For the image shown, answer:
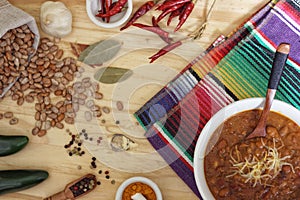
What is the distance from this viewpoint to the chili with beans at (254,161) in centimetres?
232

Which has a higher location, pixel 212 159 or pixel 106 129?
pixel 106 129

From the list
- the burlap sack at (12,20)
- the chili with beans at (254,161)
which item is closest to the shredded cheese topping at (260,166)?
the chili with beans at (254,161)

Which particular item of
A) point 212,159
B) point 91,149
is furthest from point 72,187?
point 212,159

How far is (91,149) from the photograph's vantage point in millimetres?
2559

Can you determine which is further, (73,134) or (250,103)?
(73,134)

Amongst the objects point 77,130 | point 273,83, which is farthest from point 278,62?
point 77,130

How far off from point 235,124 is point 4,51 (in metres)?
1.12

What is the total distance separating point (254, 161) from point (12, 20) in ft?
4.12

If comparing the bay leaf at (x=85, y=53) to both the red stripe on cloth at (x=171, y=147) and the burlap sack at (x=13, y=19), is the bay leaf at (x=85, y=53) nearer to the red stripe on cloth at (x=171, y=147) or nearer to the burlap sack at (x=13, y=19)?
the burlap sack at (x=13, y=19)

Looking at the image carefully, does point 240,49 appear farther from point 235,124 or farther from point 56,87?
point 56,87

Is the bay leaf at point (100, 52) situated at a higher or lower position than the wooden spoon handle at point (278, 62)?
higher

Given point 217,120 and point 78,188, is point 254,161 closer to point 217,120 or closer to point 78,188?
point 217,120

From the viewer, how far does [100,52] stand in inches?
102

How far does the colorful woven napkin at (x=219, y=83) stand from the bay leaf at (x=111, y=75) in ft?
0.58
